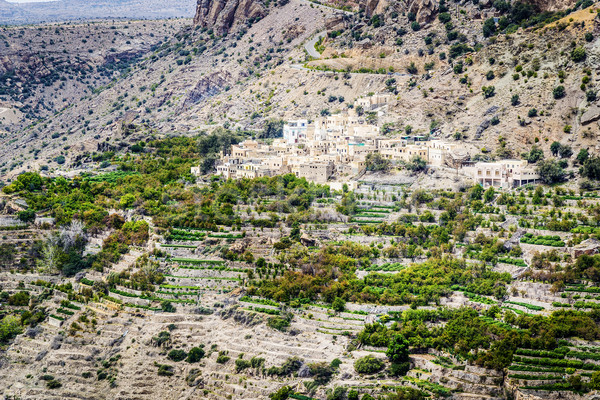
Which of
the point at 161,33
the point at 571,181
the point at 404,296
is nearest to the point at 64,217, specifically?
the point at 404,296

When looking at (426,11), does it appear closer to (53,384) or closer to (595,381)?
(53,384)

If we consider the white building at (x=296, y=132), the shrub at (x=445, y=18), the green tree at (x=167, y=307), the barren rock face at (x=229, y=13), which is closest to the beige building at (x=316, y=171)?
the white building at (x=296, y=132)

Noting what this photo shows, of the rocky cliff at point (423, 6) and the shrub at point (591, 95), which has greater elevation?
the rocky cliff at point (423, 6)

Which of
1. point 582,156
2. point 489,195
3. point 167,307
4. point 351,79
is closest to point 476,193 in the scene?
point 489,195

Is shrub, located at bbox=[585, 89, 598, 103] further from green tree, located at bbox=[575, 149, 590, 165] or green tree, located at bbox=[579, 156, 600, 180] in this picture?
green tree, located at bbox=[579, 156, 600, 180]

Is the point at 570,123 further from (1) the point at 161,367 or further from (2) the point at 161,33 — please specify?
(2) the point at 161,33

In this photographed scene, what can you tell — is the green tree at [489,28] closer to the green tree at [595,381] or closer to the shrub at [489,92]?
the shrub at [489,92]

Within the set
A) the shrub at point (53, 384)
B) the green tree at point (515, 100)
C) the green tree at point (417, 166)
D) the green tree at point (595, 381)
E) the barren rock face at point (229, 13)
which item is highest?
the barren rock face at point (229, 13)
